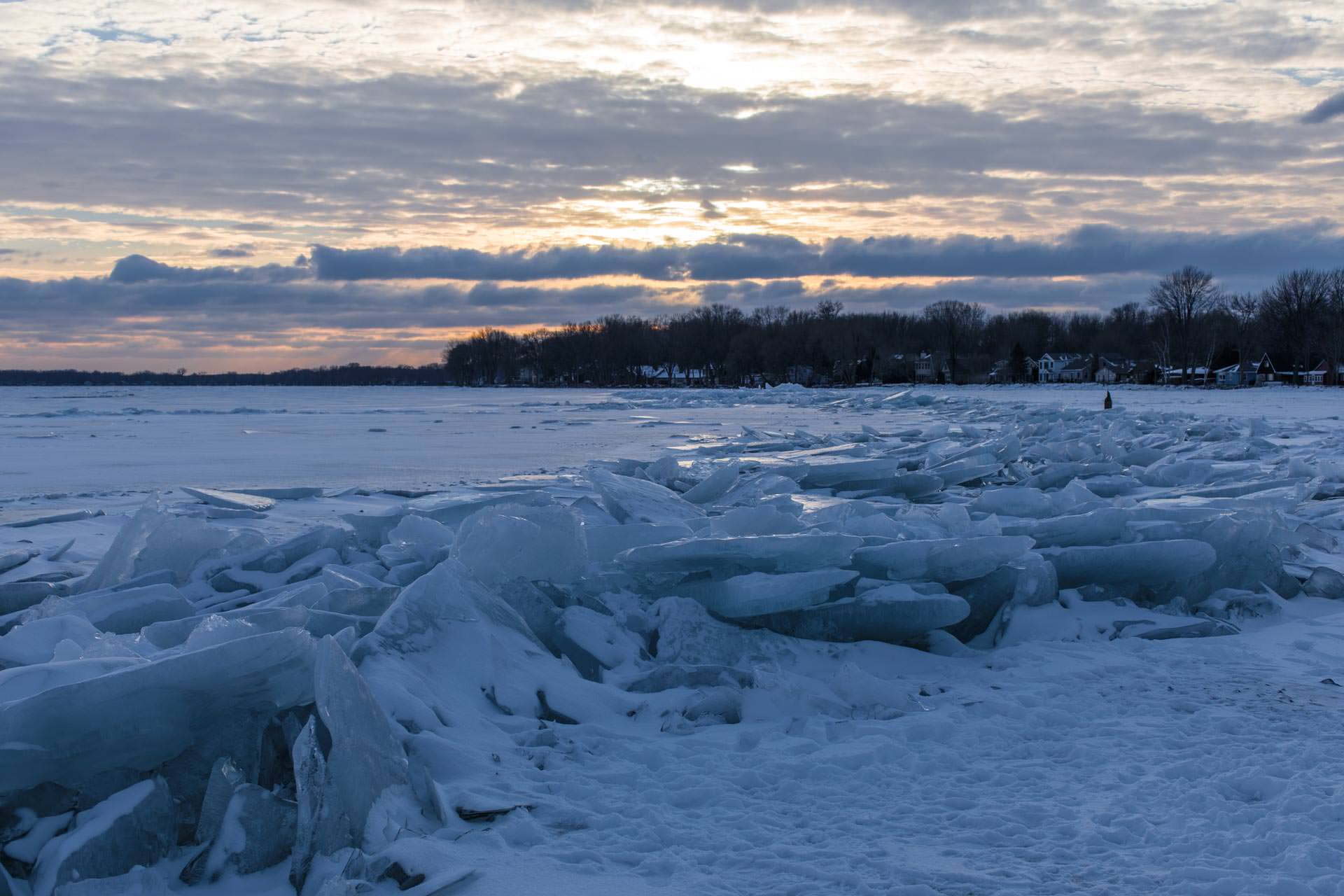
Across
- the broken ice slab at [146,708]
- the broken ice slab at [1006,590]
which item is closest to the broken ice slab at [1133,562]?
the broken ice slab at [1006,590]

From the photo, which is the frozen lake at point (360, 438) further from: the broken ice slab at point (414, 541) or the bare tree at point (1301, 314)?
the bare tree at point (1301, 314)

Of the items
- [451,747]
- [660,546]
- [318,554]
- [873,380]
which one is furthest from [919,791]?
[873,380]

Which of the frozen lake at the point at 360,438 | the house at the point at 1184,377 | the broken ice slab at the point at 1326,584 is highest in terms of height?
the house at the point at 1184,377

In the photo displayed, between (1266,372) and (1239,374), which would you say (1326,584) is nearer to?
(1239,374)

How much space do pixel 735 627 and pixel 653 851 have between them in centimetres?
152

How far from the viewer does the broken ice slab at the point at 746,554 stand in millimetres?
3742

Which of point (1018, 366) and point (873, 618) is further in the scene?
point (1018, 366)

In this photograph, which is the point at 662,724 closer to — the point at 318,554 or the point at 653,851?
the point at 653,851

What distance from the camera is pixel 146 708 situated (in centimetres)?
214

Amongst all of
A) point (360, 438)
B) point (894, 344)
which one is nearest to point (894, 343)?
point (894, 344)

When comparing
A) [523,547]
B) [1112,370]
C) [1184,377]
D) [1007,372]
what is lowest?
[523,547]

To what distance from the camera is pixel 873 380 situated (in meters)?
78.7

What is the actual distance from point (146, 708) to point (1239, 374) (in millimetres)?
71314

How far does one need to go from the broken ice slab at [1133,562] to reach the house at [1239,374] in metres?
60.9
